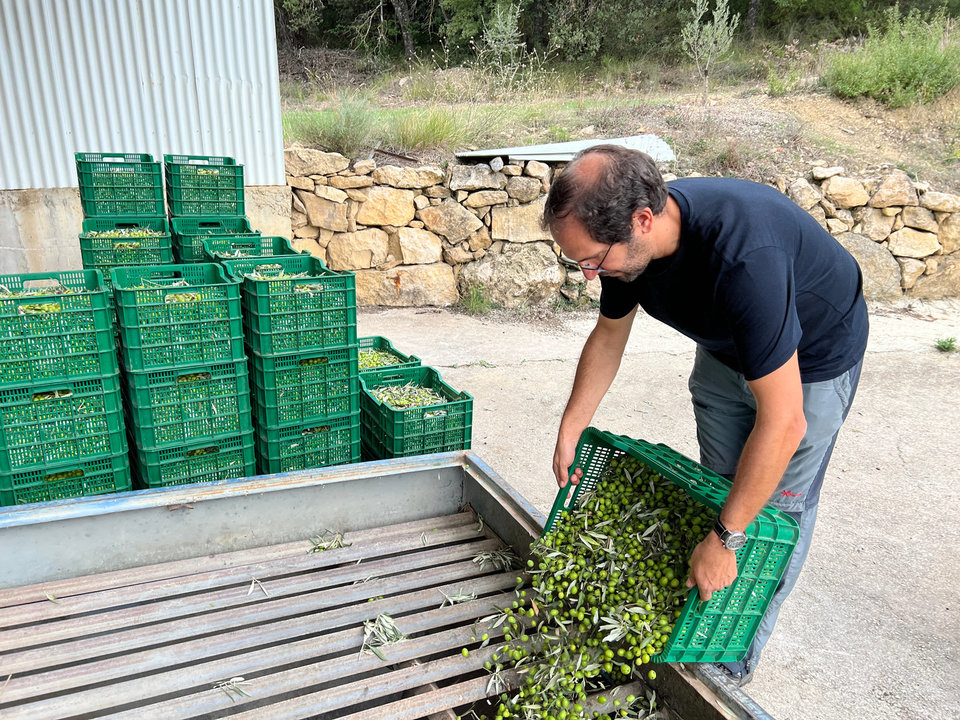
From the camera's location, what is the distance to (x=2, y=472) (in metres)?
2.76

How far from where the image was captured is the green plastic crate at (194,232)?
471 centimetres

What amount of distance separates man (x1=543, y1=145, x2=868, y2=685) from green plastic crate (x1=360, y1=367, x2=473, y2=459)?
3.61 feet

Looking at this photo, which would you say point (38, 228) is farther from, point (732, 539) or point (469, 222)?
point (732, 539)

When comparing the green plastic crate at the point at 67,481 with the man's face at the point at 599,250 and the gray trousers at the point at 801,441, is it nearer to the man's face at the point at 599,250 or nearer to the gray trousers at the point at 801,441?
the man's face at the point at 599,250

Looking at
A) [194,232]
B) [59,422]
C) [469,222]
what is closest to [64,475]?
[59,422]

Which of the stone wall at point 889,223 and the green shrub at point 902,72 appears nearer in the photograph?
the stone wall at point 889,223

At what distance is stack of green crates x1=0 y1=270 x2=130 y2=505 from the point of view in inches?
105

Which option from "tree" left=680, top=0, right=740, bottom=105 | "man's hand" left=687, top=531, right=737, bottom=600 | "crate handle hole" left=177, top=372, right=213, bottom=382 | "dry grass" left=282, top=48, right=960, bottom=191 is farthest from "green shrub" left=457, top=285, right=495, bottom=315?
"man's hand" left=687, top=531, right=737, bottom=600

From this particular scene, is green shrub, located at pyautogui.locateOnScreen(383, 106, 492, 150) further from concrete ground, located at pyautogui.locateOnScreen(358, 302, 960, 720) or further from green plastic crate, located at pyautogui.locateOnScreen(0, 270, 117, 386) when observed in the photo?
green plastic crate, located at pyautogui.locateOnScreen(0, 270, 117, 386)

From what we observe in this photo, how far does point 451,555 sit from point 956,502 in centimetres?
372

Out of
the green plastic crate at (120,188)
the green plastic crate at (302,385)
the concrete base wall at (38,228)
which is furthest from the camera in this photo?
the concrete base wall at (38,228)

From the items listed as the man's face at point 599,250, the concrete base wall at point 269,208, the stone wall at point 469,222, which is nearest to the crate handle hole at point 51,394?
the man's face at point 599,250

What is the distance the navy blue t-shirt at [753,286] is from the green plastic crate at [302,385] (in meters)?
1.40

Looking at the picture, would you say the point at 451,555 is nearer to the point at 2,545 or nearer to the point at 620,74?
the point at 2,545
